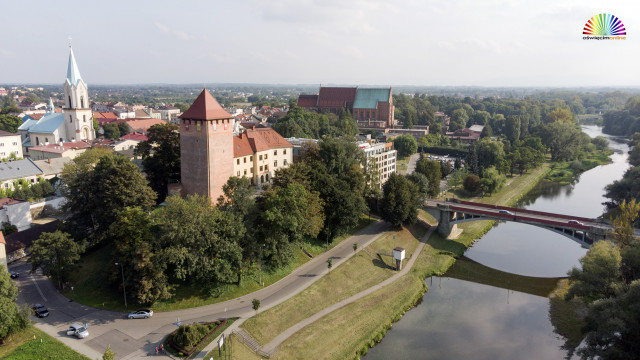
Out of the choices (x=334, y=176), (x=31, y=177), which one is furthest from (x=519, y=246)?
(x=31, y=177)

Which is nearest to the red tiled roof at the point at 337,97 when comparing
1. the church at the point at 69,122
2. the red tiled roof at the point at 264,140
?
the church at the point at 69,122

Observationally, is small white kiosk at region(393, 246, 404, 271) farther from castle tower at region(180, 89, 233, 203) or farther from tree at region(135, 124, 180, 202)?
tree at region(135, 124, 180, 202)

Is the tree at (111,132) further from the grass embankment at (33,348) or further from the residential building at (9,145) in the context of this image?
the grass embankment at (33,348)

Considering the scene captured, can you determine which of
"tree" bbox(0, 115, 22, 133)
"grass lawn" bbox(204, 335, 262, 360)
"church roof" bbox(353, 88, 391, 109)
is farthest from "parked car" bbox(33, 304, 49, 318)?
"church roof" bbox(353, 88, 391, 109)

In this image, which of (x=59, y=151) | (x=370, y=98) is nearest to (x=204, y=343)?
(x=59, y=151)

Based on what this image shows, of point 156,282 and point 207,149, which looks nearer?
point 156,282

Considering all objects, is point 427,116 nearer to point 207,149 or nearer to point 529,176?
point 529,176
